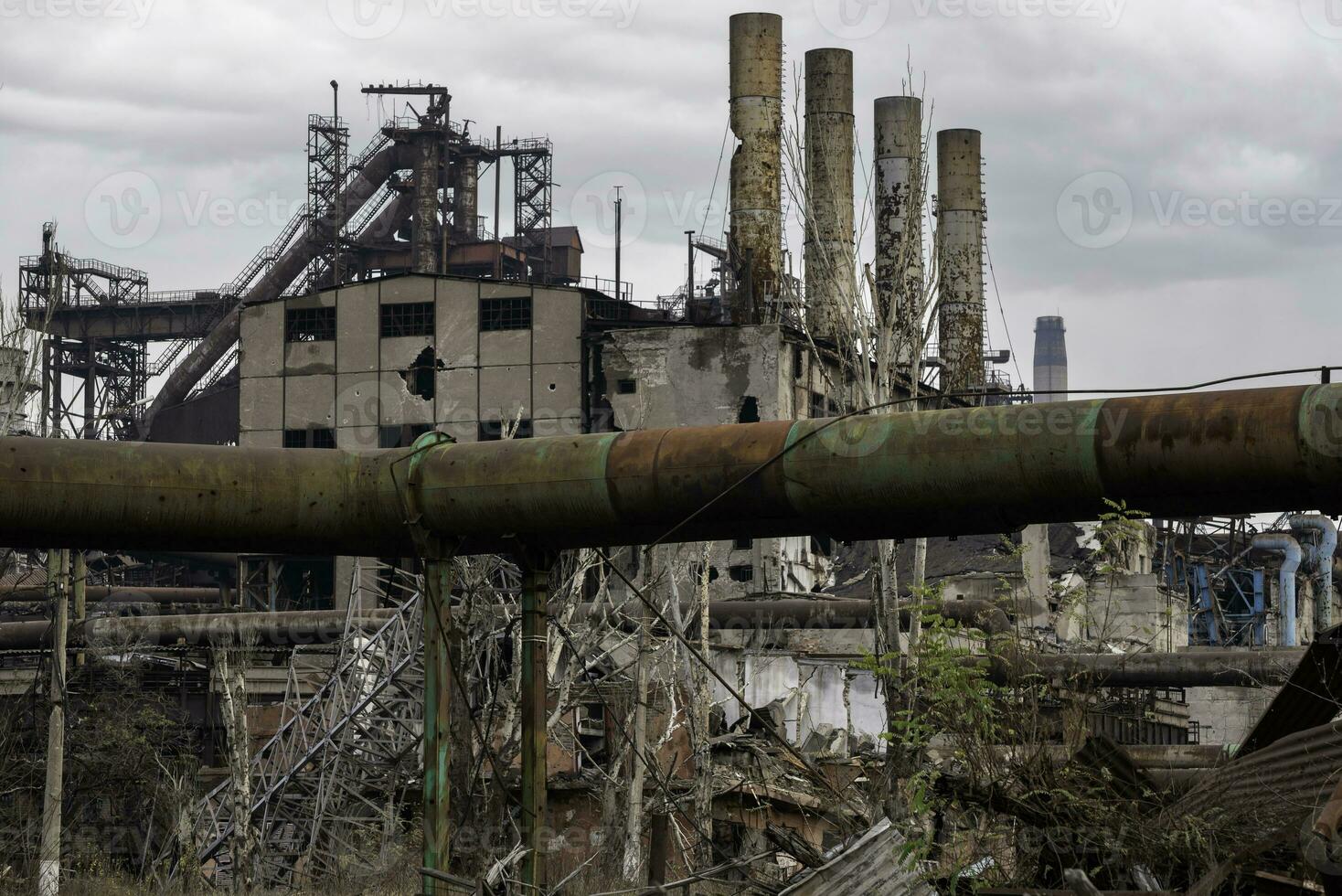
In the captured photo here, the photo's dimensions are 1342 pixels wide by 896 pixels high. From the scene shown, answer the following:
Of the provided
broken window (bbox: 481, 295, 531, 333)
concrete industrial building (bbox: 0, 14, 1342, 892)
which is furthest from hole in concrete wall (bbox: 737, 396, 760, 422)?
broken window (bbox: 481, 295, 531, 333)

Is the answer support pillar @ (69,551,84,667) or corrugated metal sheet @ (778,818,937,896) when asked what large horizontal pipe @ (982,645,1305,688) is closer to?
support pillar @ (69,551,84,667)

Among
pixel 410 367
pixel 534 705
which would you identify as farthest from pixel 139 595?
pixel 534 705

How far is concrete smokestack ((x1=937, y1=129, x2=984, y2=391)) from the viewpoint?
38969 millimetres

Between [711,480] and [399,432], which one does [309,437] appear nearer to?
[399,432]

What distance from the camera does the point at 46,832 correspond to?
17984 mm

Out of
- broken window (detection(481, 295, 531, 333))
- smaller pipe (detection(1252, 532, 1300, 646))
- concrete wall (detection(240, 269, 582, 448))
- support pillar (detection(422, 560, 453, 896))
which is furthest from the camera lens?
smaller pipe (detection(1252, 532, 1300, 646))

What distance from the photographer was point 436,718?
306 inches

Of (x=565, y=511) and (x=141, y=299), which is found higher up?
(x=141, y=299)

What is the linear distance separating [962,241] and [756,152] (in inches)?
253

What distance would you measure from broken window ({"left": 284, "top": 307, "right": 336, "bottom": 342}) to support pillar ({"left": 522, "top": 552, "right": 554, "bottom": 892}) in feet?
105

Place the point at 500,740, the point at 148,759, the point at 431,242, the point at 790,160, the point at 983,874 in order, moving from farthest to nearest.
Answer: the point at 431,242 < the point at 148,759 < the point at 500,740 < the point at 790,160 < the point at 983,874

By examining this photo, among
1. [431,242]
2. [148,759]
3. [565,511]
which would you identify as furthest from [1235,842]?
[431,242]

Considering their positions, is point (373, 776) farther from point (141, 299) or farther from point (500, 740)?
point (141, 299)

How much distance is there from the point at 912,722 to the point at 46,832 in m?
14.0
